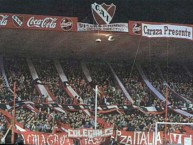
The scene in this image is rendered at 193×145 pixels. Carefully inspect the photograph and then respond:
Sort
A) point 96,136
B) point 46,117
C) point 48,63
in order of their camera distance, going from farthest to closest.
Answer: point 48,63
point 46,117
point 96,136

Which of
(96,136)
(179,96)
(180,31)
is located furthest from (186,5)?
(96,136)

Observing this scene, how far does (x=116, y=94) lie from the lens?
35.6m

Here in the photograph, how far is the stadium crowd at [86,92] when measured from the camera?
96.9ft

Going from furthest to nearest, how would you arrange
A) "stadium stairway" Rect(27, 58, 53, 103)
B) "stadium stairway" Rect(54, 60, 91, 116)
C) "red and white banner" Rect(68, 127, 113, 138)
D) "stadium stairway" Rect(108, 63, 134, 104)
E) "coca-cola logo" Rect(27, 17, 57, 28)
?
1. "stadium stairway" Rect(108, 63, 134, 104)
2. "stadium stairway" Rect(54, 60, 91, 116)
3. "stadium stairway" Rect(27, 58, 53, 103)
4. "coca-cola logo" Rect(27, 17, 57, 28)
5. "red and white banner" Rect(68, 127, 113, 138)

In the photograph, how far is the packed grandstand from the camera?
29.1 meters

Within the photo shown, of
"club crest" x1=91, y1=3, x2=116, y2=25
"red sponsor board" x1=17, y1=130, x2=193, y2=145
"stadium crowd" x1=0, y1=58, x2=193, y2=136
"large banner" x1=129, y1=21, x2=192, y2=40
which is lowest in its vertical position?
"red sponsor board" x1=17, y1=130, x2=193, y2=145

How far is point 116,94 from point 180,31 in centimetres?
715

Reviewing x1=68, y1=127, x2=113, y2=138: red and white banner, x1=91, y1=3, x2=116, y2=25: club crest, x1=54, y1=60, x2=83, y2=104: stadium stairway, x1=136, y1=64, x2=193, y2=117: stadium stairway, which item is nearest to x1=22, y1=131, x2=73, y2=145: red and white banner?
x1=68, y1=127, x2=113, y2=138: red and white banner

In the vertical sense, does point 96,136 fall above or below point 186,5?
below

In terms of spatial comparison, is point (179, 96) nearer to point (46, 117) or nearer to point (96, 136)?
point (46, 117)

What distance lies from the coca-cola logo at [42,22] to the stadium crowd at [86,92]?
15.9 feet

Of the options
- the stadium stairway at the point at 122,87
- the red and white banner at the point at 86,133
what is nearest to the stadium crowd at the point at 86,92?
the stadium stairway at the point at 122,87

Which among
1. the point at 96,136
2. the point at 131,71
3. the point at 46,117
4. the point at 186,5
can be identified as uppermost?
the point at 186,5

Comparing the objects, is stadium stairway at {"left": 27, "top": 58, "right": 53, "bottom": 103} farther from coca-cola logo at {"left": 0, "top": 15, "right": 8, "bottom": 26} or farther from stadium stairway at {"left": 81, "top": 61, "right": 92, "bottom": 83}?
coca-cola logo at {"left": 0, "top": 15, "right": 8, "bottom": 26}
